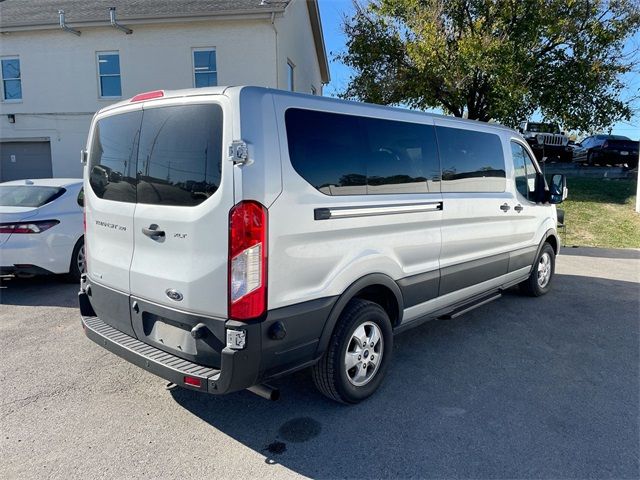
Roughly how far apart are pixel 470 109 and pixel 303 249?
15356 millimetres

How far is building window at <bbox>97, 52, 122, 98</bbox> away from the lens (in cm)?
1455

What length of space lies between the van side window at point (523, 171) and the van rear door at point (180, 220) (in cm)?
381

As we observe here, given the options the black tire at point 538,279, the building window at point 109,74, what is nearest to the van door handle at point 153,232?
the black tire at point 538,279

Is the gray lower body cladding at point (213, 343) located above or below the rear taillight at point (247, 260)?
below

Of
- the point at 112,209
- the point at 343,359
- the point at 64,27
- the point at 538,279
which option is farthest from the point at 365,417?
the point at 64,27

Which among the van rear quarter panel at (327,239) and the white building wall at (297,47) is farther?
the white building wall at (297,47)

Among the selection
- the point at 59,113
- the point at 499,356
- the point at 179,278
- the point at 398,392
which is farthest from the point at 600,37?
the point at 59,113

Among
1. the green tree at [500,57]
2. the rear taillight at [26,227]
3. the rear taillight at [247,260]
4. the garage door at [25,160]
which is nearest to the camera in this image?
the rear taillight at [247,260]

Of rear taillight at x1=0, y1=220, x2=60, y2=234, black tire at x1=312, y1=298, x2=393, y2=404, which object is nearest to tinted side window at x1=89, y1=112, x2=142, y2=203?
black tire at x1=312, y1=298, x2=393, y2=404

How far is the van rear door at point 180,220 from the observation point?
8.51 feet

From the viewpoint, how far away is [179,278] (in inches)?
108

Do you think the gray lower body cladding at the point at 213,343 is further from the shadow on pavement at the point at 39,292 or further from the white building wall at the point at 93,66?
the white building wall at the point at 93,66

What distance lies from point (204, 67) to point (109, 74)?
10.6 feet

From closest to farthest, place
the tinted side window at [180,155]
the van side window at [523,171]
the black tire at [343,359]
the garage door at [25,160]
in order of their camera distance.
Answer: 1. the tinted side window at [180,155]
2. the black tire at [343,359]
3. the van side window at [523,171]
4. the garage door at [25,160]
